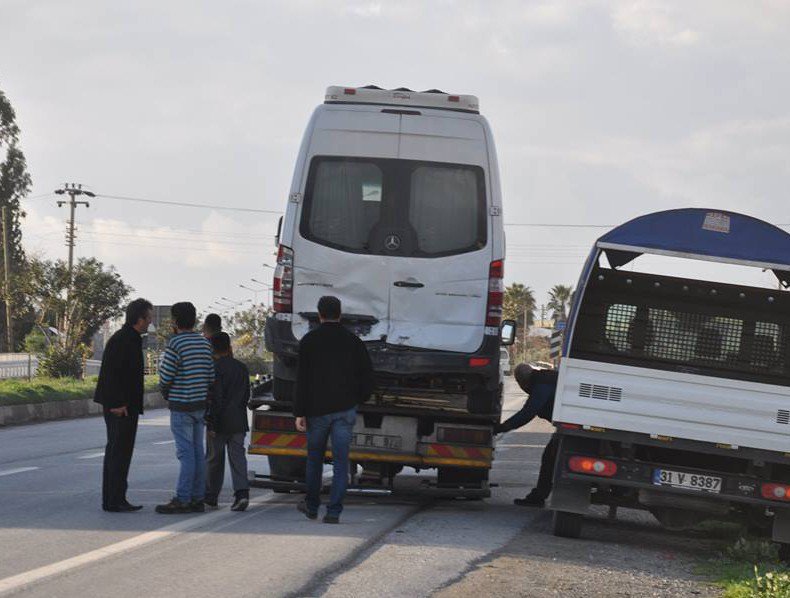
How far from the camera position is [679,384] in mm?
11555

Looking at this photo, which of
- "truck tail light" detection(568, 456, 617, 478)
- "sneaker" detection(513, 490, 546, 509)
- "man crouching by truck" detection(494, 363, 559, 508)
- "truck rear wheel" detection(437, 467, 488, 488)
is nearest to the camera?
"truck tail light" detection(568, 456, 617, 478)

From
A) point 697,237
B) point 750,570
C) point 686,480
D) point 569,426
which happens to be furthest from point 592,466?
point 697,237

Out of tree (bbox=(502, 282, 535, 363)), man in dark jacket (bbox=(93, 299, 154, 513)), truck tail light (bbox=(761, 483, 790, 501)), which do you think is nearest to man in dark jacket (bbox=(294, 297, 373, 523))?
man in dark jacket (bbox=(93, 299, 154, 513))

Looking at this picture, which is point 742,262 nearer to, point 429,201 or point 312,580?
point 429,201

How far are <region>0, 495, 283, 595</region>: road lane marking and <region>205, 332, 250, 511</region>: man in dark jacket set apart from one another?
278 millimetres

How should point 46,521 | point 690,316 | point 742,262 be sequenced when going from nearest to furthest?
point 46,521
point 742,262
point 690,316

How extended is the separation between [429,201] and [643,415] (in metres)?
3.03

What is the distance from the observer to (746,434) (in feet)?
37.7

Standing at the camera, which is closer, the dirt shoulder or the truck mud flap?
the dirt shoulder

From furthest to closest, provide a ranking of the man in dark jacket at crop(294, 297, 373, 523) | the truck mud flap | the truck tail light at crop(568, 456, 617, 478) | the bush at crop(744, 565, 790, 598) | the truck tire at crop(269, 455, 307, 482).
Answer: the truck tire at crop(269, 455, 307, 482)
the truck mud flap
the man in dark jacket at crop(294, 297, 373, 523)
the truck tail light at crop(568, 456, 617, 478)
the bush at crop(744, 565, 790, 598)

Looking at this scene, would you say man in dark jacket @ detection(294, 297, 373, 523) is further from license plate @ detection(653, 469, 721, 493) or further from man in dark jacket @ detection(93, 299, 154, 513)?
license plate @ detection(653, 469, 721, 493)

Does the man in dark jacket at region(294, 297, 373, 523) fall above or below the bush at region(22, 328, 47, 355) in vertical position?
above

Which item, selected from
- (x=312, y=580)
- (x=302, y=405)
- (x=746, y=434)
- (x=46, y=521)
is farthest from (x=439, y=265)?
(x=312, y=580)

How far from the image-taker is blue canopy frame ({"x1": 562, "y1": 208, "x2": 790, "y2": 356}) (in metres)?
12.1
